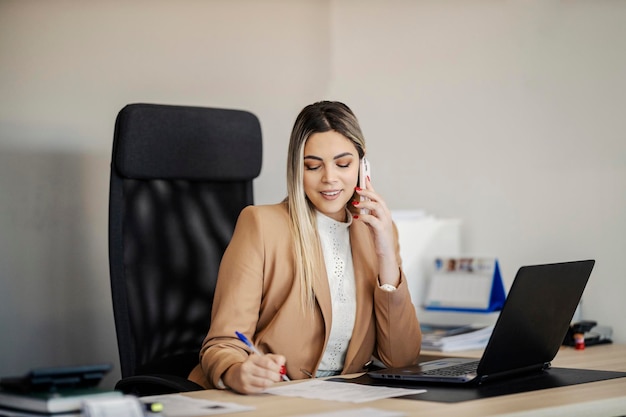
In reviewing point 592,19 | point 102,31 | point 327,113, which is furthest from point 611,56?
point 102,31

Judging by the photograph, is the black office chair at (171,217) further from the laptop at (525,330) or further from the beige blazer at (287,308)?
the laptop at (525,330)

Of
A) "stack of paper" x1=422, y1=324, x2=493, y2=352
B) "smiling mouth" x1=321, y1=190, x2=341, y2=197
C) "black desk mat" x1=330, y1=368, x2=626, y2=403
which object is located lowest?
"stack of paper" x1=422, y1=324, x2=493, y2=352

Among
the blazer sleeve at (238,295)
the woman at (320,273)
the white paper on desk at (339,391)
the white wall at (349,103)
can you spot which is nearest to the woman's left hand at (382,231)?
the woman at (320,273)

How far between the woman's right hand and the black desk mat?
0.80 feet

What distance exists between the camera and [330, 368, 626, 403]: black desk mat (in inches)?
65.9

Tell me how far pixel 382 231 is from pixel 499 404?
0.69 m

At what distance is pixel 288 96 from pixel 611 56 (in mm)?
1254

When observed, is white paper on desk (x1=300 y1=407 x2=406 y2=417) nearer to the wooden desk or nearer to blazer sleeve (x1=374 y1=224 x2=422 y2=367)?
the wooden desk

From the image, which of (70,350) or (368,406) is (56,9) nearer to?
(70,350)

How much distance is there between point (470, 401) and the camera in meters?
1.62

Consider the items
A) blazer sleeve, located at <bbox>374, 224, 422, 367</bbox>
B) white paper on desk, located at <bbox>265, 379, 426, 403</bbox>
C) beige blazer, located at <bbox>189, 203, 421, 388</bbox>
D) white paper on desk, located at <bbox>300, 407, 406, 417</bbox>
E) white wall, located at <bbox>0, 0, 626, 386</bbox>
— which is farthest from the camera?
white wall, located at <bbox>0, 0, 626, 386</bbox>

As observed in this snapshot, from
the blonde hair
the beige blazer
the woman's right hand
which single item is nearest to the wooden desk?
the woman's right hand

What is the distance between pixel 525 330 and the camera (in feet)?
6.02

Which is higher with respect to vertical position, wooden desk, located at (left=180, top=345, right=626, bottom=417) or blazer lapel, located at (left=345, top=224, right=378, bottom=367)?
blazer lapel, located at (left=345, top=224, right=378, bottom=367)
